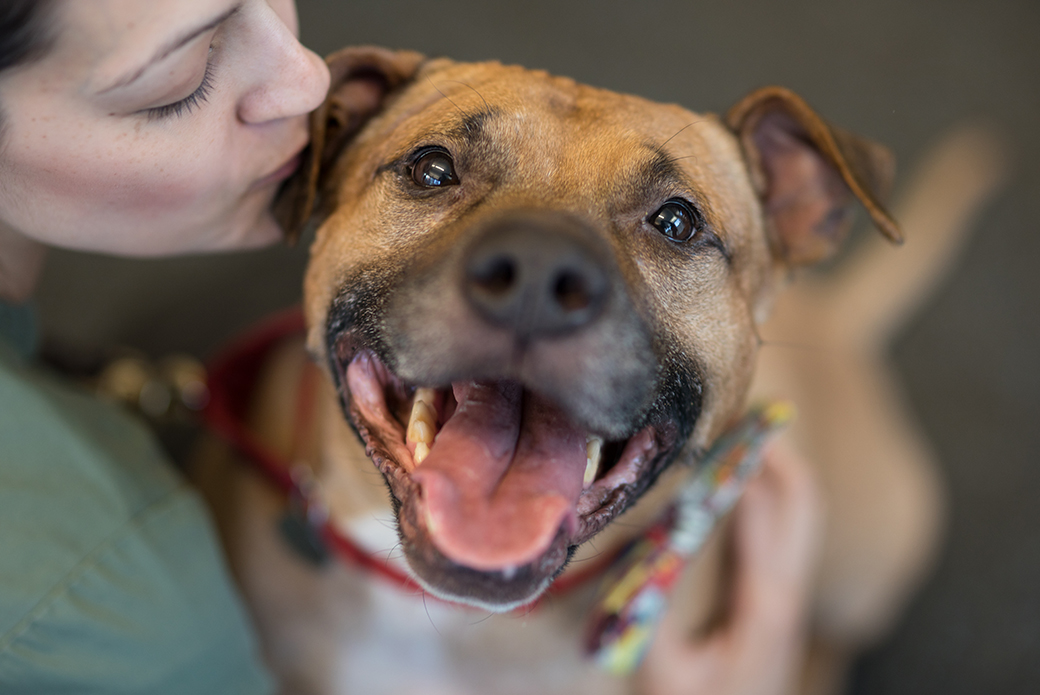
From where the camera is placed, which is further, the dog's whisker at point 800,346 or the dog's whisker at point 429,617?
the dog's whisker at point 800,346

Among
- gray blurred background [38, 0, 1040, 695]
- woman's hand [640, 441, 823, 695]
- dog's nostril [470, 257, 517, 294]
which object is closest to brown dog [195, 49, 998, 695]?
dog's nostril [470, 257, 517, 294]

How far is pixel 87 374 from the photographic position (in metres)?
2.53

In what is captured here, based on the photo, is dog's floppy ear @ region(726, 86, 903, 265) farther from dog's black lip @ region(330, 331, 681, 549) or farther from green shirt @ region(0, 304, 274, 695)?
green shirt @ region(0, 304, 274, 695)

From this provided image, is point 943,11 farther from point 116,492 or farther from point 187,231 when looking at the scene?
point 116,492

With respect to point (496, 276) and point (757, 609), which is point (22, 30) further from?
point (757, 609)

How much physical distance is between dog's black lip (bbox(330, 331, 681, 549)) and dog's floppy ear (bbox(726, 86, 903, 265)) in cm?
69

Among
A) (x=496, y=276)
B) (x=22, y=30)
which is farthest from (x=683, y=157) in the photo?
(x=22, y=30)

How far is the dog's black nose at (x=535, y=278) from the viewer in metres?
1.20

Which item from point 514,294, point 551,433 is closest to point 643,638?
point 551,433

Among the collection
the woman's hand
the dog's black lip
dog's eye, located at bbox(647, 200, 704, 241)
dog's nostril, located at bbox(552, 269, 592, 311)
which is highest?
dog's nostril, located at bbox(552, 269, 592, 311)

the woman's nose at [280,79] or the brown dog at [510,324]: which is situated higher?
the woman's nose at [280,79]

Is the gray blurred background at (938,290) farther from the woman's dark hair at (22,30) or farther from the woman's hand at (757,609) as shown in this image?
the woman's dark hair at (22,30)

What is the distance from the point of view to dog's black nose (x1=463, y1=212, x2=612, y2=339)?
120cm

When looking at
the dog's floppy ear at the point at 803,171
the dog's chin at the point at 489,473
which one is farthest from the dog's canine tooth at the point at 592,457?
the dog's floppy ear at the point at 803,171
